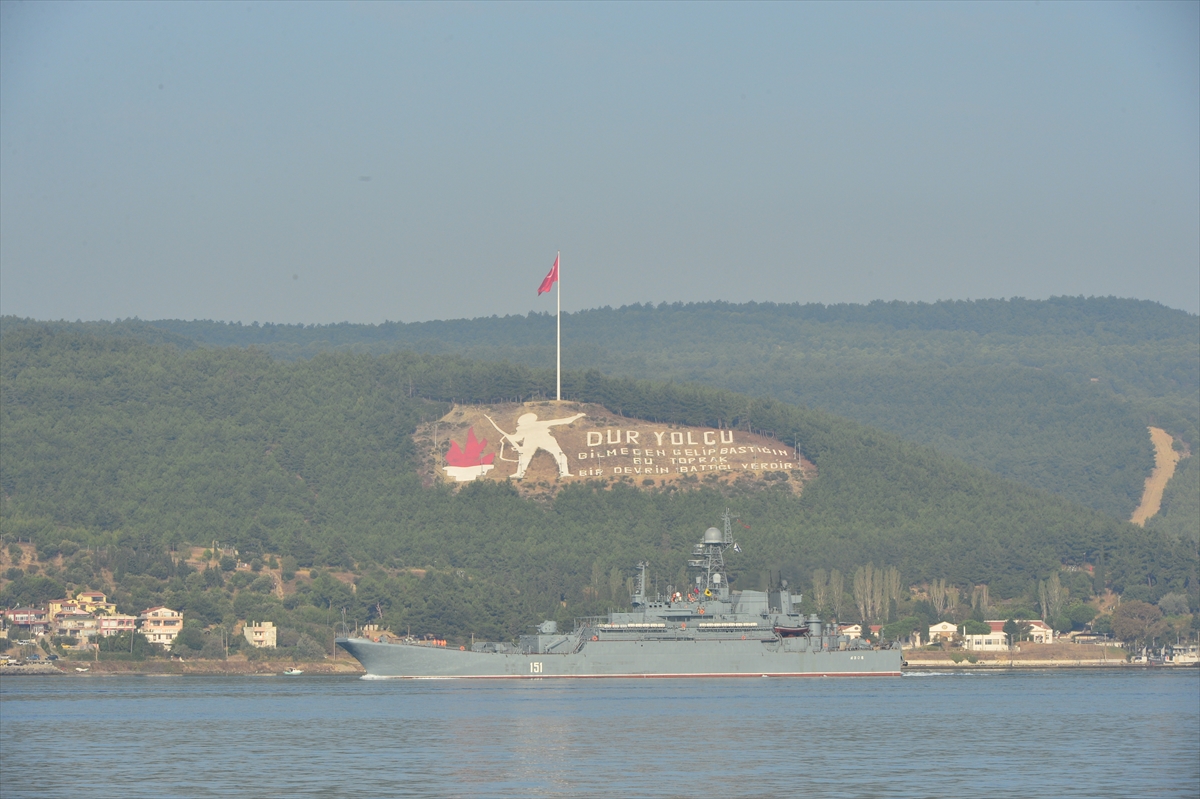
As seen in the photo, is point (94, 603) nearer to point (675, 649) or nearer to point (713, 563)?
point (713, 563)

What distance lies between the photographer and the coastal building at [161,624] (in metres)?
160

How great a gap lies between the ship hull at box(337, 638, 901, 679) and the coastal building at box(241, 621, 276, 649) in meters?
34.0

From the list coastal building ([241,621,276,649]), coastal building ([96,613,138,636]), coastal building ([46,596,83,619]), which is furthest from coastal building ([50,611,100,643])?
coastal building ([241,621,276,649])

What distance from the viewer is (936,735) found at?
233ft

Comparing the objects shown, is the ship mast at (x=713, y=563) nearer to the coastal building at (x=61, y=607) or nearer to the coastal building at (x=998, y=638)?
the coastal building at (x=998, y=638)

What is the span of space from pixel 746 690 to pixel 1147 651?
79452 millimetres

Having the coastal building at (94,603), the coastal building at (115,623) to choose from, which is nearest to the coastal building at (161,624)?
the coastal building at (115,623)

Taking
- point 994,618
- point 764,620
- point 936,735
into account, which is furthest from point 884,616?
point 936,735

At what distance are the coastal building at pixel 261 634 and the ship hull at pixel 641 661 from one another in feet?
111

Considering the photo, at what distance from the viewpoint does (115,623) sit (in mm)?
162500

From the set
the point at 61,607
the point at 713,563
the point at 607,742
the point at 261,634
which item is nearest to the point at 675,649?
the point at 713,563

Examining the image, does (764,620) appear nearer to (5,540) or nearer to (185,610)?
(185,610)

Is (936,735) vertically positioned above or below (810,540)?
below

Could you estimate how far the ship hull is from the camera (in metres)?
122
